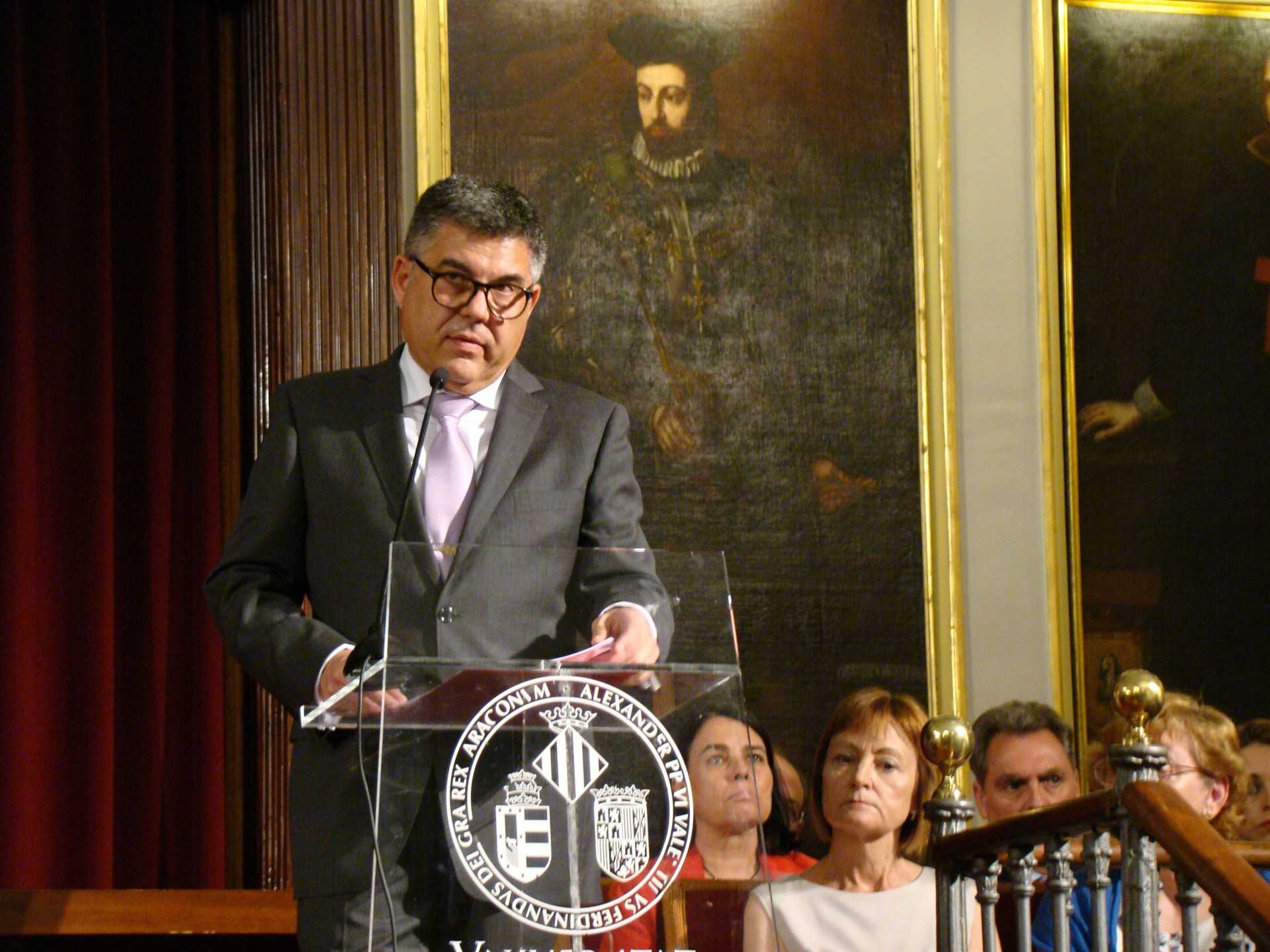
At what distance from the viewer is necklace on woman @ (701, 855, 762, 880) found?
1.87 meters

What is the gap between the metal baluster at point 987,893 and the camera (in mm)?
3129

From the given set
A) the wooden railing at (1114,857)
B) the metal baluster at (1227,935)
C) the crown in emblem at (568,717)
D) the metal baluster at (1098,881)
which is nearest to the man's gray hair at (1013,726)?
the wooden railing at (1114,857)

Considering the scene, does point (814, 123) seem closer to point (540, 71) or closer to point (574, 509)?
point (540, 71)

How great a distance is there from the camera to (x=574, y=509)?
2.58m

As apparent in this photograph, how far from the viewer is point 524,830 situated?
187cm

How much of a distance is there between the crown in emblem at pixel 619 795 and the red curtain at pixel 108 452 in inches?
117

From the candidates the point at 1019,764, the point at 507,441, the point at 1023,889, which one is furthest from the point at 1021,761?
the point at 507,441

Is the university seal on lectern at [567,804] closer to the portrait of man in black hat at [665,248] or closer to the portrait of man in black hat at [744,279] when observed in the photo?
the portrait of man in black hat at [744,279]

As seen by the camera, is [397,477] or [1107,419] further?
[1107,419]

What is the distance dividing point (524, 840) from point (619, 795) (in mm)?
121

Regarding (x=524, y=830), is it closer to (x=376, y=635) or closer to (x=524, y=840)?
(x=524, y=840)

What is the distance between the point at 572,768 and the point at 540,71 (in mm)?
3559

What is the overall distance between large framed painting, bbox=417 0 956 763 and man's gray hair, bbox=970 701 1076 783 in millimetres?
863

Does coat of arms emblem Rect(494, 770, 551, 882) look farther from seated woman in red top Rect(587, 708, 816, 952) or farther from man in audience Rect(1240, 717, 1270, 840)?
man in audience Rect(1240, 717, 1270, 840)
